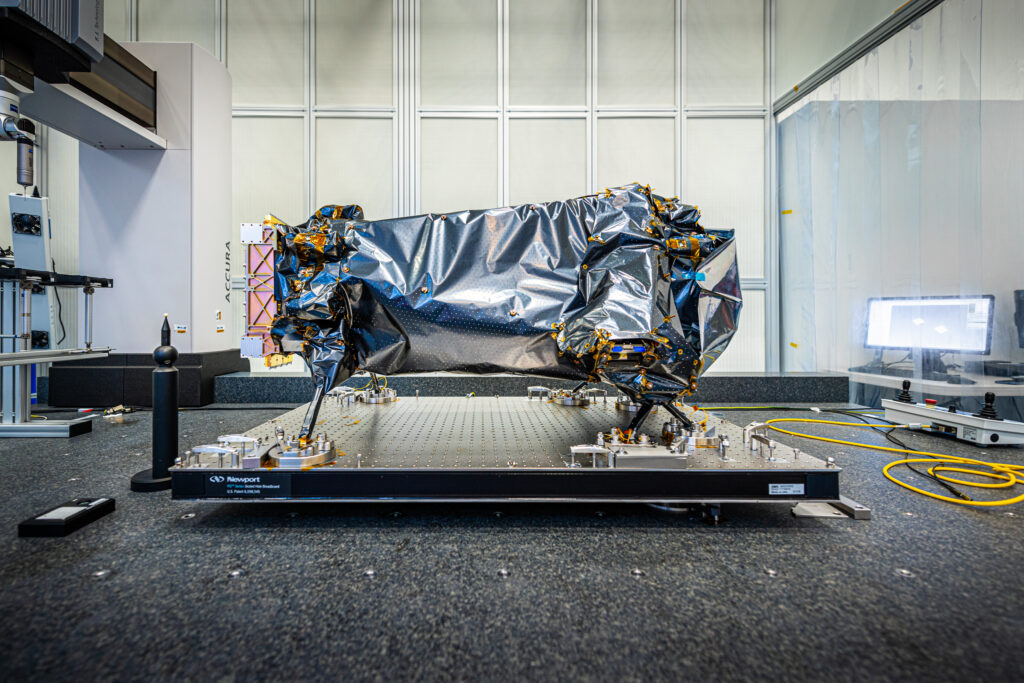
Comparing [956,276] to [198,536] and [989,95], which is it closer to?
[989,95]

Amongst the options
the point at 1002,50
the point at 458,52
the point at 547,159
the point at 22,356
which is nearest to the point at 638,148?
the point at 547,159

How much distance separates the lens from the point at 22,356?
241 centimetres

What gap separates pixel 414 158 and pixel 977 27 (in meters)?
3.95

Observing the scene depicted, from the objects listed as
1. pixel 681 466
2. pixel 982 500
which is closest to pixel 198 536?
pixel 681 466

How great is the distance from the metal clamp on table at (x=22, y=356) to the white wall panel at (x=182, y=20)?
9.62 feet

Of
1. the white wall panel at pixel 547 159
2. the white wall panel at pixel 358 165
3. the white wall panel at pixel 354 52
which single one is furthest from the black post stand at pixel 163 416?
the white wall panel at pixel 354 52

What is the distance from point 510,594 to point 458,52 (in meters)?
4.70

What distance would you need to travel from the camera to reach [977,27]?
8.22 feet

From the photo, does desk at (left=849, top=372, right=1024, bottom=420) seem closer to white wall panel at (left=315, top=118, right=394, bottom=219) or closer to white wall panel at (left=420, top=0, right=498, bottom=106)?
white wall panel at (left=420, top=0, right=498, bottom=106)

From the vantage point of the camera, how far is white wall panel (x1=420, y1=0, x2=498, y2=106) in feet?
14.1

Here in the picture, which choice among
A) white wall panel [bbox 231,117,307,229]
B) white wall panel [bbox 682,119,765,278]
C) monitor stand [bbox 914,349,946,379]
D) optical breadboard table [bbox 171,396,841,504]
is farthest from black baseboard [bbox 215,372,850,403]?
optical breadboard table [bbox 171,396,841,504]

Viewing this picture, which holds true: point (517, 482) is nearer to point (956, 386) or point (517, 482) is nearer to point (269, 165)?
point (956, 386)

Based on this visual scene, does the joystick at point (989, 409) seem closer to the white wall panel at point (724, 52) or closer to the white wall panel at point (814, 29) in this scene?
the white wall panel at point (814, 29)

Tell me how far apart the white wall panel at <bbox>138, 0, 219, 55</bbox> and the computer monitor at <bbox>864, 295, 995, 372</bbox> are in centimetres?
605
